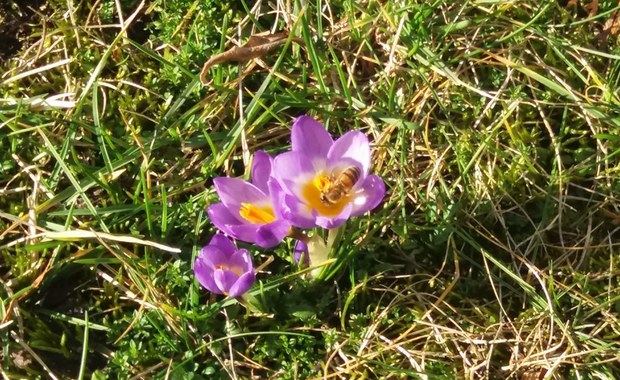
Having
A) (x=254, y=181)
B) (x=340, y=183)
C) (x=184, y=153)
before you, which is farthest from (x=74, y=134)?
(x=340, y=183)

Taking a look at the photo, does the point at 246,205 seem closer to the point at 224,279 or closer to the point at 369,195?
the point at 224,279

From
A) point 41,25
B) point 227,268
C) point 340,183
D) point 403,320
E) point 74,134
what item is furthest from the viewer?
point 41,25

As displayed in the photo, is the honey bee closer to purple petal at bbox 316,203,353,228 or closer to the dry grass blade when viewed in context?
purple petal at bbox 316,203,353,228

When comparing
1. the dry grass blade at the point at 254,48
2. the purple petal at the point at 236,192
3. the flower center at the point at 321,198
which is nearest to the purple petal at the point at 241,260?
the purple petal at the point at 236,192

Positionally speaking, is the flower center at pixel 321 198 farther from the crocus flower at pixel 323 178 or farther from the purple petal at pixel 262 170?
the purple petal at pixel 262 170

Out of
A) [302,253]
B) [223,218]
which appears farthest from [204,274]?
[302,253]

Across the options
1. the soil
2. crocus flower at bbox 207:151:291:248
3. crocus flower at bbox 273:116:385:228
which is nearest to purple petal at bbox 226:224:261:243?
crocus flower at bbox 207:151:291:248

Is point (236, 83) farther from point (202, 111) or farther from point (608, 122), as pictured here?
point (608, 122)

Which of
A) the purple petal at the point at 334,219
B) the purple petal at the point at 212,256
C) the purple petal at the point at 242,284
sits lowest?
the purple petal at the point at 242,284
